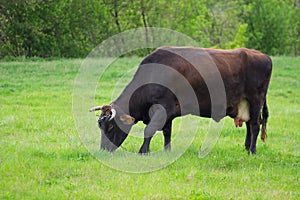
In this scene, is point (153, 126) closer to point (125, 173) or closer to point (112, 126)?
point (112, 126)

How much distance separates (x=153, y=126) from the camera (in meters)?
9.66

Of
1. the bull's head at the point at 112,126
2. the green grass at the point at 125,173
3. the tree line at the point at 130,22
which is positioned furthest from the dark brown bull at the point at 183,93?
the tree line at the point at 130,22

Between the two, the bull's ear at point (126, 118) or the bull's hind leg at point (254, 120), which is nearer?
the bull's ear at point (126, 118)

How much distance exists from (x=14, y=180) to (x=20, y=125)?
171 inches

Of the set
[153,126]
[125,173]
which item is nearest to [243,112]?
[153,126]

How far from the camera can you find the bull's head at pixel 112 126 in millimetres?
9758

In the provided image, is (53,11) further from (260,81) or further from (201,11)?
(260,81)

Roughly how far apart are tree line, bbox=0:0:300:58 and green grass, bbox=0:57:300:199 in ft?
53.8

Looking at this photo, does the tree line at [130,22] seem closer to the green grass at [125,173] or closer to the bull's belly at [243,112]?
the green grass at [125,173]

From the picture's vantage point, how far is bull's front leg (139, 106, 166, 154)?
9.65 metres

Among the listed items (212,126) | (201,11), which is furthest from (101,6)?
(212,126)

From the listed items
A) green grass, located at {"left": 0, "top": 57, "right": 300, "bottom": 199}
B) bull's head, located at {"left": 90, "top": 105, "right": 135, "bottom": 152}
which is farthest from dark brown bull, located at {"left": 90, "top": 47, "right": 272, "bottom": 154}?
green grass, located at {"left": 0, "top": 57, "right": 300, "bottom": 199}

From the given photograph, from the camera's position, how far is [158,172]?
334 inches

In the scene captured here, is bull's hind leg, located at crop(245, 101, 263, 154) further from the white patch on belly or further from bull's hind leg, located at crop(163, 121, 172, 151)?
bull's hind leg, located at crop(163, 121, 172, 151)
